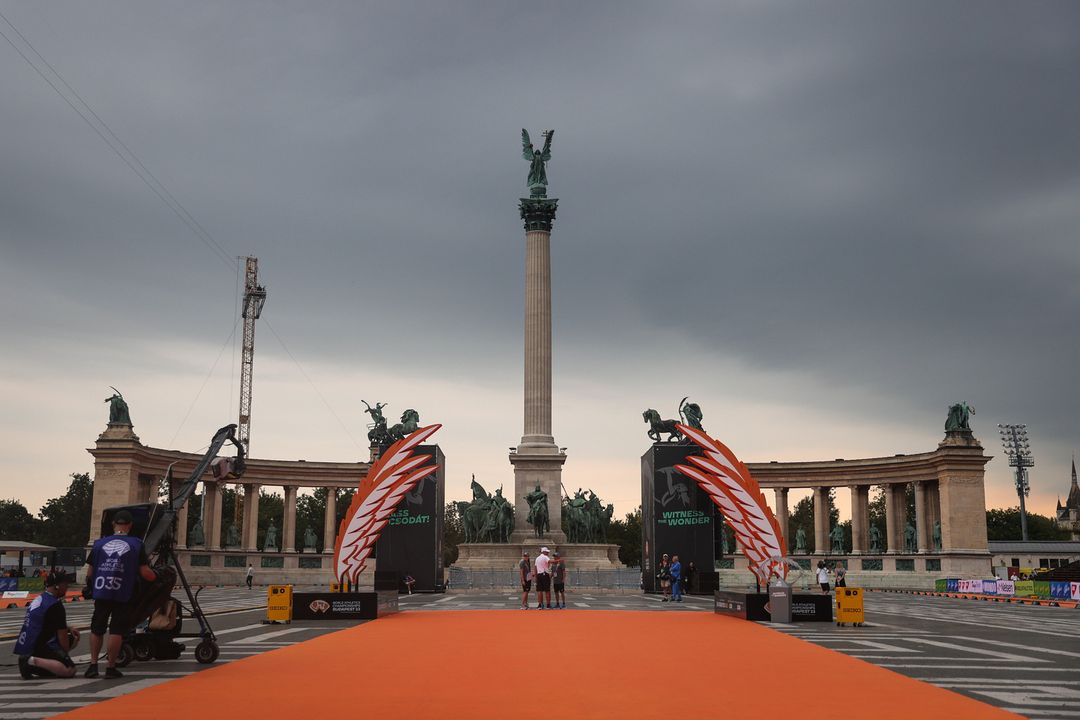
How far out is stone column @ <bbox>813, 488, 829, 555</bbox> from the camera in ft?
294

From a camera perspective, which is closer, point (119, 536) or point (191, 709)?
point (191, 709)

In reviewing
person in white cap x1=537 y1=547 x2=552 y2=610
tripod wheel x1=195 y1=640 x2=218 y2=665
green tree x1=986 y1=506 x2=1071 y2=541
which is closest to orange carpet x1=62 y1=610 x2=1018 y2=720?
tripod wheel x1=195 y1=640 x2=218 y2=665

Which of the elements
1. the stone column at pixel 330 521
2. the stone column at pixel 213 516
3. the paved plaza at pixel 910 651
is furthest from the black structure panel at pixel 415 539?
the stone column at pixel 330 521

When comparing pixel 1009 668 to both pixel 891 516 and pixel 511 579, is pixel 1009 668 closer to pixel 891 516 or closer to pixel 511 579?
pixel 511 579

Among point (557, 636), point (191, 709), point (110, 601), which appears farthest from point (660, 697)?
point (557, 636)

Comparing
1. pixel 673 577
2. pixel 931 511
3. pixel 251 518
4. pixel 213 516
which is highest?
pixel 931 511

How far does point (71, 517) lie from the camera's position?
5871 inches

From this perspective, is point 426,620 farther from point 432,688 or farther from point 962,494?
point 962,494

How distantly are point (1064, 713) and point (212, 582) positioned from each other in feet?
253

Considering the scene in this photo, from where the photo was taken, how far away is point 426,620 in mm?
29234

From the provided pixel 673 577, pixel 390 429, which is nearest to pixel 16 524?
pixel 390 429

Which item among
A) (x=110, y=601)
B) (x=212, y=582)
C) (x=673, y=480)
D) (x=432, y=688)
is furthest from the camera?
(x=212, y=582)

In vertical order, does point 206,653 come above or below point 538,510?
below

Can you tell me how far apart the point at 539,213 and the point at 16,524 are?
424ft
